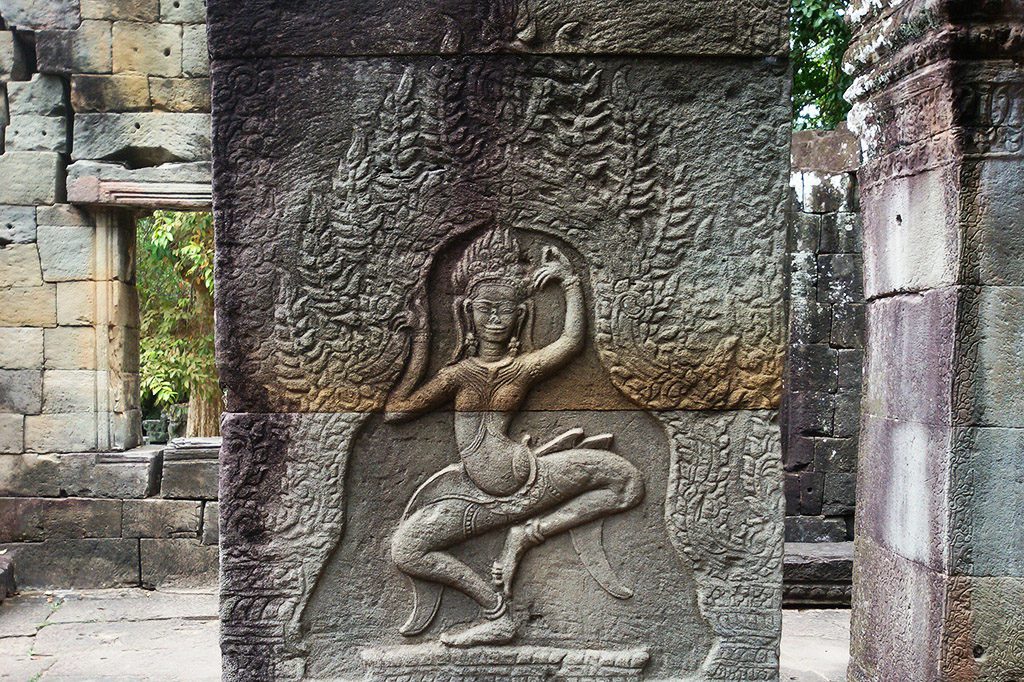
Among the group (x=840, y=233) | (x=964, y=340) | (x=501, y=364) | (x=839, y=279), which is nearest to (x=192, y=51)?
(x=840, y=233)

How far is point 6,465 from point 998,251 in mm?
7842

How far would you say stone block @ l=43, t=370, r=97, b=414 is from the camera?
304 inches

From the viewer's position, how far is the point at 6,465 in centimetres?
766

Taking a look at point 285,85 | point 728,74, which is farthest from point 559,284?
point 285,85

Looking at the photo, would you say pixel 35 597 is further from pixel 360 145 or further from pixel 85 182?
pixel 360 145

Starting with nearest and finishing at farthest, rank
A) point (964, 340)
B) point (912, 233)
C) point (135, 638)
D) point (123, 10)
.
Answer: point (964, 340)
point (912, 233)
point (135, 638)
point (123, 10)

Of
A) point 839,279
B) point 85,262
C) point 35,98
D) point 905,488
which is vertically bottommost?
point 905,488

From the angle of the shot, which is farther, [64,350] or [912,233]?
[64,350]

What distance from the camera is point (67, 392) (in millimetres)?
7719

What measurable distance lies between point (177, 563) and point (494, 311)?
19.6 feet

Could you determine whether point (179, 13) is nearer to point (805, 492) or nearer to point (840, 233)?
point (840, 233)

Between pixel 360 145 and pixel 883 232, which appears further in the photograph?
pixel 883 232

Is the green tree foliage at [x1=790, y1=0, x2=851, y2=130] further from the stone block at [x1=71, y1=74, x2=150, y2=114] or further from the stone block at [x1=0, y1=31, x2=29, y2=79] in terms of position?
the stone block at [x1=0, y1=31, x2=29, y2=79]

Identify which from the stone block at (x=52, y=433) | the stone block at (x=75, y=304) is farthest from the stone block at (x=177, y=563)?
the stone block at (x=75, y=304)
